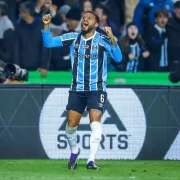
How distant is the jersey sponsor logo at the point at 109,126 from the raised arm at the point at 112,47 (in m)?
1.98

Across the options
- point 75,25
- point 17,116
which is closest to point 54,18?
point 75,25

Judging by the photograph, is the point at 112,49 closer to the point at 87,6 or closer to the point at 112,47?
the point at 112,47

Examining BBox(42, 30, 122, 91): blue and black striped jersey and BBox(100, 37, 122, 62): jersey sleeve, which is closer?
BBox(100, 37, 122, 62): jersey sleeve

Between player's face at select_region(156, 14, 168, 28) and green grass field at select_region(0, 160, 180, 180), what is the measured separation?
145 inches

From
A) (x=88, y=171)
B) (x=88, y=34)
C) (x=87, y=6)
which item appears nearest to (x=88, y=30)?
(x=88, y=34)

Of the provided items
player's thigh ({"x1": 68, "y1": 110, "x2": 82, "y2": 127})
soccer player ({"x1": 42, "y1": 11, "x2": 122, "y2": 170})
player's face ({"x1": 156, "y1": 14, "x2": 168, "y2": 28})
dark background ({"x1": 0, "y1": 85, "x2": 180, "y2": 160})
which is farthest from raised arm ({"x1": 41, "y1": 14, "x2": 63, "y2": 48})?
player's face ({"x1": 156, "y1": 14, "x2": 168, "y2": 28})

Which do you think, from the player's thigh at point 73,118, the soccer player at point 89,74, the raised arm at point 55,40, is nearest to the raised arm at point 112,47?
the soccer player at point 89,74

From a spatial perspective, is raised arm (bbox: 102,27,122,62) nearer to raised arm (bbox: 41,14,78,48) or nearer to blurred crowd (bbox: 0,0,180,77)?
raised arm (bbox: 41,14,78,48)

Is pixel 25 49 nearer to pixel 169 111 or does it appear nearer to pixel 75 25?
→ pixel 75 25

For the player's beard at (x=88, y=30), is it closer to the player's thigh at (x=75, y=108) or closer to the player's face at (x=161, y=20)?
the player's thigh at (x=75, y=108)

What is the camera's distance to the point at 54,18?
16.8 m

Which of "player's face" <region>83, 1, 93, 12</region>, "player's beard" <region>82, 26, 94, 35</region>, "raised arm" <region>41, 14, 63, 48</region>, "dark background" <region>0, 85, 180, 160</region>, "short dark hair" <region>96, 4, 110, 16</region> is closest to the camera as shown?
"raised arm" <region>41, 14, 63, 48</region>

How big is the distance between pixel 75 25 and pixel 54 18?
0.64 metres

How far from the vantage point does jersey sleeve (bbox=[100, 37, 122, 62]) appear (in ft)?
39.1
